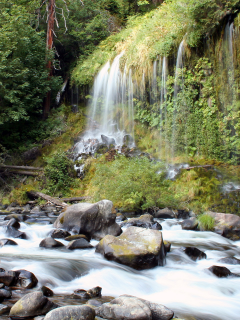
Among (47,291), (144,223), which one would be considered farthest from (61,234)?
(47,291)

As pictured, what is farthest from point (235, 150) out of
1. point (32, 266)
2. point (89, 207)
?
point (32, 266)

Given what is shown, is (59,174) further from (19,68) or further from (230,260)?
(230,260)

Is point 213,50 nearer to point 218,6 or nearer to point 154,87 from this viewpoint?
point 218,6

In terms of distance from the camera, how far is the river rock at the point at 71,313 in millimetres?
2723

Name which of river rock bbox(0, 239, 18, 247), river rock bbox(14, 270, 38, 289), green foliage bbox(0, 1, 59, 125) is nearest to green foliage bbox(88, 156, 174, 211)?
river rock bbox(0, 239, 18, 247)

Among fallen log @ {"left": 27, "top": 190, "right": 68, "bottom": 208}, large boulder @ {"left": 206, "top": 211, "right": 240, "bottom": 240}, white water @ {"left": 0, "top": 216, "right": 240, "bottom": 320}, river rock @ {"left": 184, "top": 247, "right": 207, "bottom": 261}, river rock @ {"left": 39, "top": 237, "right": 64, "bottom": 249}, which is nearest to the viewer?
white water @ {"left": 0, "top": 216, "right": 240, "bottom": 320}

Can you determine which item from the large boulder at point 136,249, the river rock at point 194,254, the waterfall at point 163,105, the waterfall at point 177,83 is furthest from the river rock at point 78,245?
the waterfall at point 163,105

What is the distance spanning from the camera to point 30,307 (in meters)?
3.07

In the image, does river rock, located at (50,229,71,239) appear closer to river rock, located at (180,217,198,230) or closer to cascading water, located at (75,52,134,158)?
river rock, located at (180,217,198,230)

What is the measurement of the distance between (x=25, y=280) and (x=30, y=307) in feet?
2.81

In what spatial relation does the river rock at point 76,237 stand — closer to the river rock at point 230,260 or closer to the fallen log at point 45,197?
the river rock at point 230,260

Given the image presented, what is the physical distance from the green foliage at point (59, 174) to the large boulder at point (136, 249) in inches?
313

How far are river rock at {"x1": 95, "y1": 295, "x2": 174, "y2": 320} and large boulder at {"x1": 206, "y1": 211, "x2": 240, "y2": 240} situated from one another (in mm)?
4526

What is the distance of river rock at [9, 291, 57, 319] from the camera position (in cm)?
304
